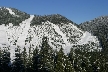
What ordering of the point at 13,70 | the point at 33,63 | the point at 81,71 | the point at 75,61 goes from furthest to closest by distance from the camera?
the point at 13,70 → the point at 33,63 → the point at 75,61 → the point at 81,71

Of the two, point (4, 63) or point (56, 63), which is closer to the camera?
point (56, 63)

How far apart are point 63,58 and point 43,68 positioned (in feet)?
62.9

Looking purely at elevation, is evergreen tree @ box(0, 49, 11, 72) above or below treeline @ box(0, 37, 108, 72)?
above

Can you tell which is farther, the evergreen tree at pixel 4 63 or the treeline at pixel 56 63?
the evergreen tree at pixel 4 63

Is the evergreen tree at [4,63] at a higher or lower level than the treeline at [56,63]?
higher

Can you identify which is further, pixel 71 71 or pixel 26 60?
pixel 26 60

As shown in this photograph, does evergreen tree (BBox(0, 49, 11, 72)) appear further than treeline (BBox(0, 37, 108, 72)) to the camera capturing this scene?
Yes

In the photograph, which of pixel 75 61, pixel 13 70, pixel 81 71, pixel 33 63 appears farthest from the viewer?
pixel 13 70

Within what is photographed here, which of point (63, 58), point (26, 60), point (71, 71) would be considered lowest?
point (71, 71)

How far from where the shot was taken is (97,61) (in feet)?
358

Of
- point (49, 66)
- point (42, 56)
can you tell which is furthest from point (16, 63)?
point (49, 66)

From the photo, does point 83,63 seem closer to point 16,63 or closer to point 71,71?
point 71,71

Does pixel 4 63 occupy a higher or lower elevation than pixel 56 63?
higher

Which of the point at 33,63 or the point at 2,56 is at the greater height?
the point at 2,56
